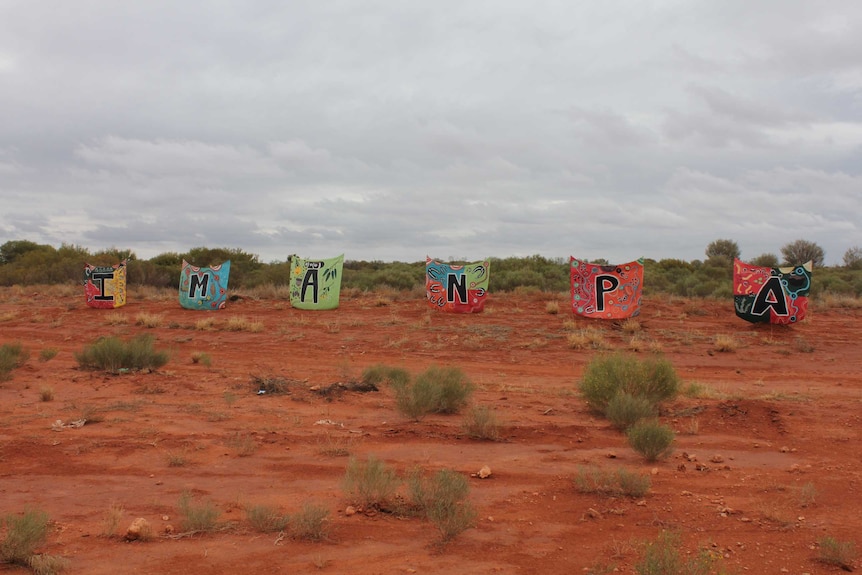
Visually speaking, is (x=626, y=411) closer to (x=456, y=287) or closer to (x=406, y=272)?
(x=456, y=287)

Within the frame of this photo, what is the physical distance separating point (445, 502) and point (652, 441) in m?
3.19

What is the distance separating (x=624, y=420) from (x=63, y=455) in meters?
7.24

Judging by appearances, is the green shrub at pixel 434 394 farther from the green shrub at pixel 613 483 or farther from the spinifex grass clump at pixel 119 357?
the spinifex grass clump at pixel 119 357

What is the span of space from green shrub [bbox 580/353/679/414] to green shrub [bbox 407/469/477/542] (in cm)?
513

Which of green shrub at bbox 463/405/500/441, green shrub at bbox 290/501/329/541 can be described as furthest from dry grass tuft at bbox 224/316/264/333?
green shrub at bbox 290/501/329/541

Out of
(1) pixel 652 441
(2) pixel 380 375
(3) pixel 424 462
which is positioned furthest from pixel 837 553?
(2) pixel 380 375

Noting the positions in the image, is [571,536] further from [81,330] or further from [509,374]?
[81,330]

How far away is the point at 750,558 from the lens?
17.6ft

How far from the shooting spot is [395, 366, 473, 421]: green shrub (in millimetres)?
10758

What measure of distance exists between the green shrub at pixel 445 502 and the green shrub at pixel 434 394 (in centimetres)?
391

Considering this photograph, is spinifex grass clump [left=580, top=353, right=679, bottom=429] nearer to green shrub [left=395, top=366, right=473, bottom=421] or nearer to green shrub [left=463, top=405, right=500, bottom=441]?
green shrub [left=395, top=366, right=473, bottom=421]

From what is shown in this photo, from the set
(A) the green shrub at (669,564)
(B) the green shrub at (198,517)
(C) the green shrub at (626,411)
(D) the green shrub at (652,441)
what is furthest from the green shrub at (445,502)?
(C) the green shrub at (626,411)

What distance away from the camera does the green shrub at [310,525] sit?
227 inches

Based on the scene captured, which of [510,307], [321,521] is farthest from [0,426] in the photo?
[510,307]
